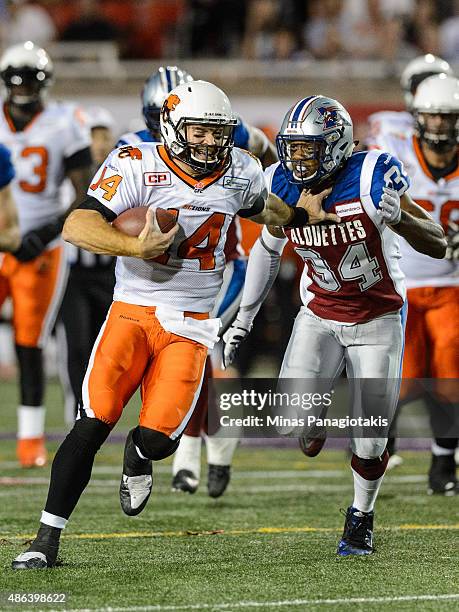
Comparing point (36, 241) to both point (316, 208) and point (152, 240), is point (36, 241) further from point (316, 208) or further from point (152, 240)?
point (152, 240)

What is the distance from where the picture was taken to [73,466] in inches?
155

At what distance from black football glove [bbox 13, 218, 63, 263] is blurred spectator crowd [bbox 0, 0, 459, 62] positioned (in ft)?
20.2

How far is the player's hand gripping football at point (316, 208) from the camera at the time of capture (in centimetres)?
439

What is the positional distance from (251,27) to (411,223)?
8.58 metres

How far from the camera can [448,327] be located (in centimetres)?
584

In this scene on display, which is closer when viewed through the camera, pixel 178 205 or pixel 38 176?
pixel 178 205

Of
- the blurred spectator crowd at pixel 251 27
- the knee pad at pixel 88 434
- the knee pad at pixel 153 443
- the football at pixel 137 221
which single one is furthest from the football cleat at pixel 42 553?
the blurred spectator crowd at pixel 251 27

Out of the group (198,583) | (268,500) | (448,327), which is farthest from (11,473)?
(198,583)

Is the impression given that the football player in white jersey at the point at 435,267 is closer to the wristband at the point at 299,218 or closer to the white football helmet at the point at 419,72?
the white football helmet at the point at 419,72

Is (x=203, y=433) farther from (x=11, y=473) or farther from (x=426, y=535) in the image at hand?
(x=426, y=535)

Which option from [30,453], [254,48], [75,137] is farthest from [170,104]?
[254,48]

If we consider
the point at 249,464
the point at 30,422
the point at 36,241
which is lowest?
the point at 249,464

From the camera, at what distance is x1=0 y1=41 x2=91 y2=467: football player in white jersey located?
6379 millimetres

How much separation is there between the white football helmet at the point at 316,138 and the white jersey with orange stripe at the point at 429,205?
1.54 metres
